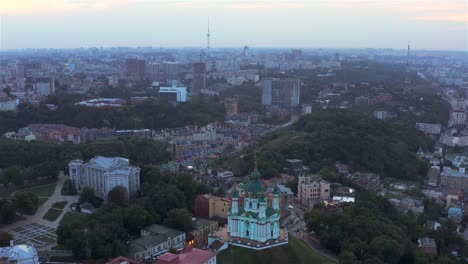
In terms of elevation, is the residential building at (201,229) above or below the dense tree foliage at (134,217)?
below

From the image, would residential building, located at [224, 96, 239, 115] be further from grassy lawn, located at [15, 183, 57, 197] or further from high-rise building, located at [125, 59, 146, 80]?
grassy lawn, located at [15, 183, 57, 197]

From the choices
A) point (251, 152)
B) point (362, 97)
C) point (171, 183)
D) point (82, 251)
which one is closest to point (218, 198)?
point (171, 183)

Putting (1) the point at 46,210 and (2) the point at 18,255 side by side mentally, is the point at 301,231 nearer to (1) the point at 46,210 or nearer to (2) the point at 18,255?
(2) the point at 18,255

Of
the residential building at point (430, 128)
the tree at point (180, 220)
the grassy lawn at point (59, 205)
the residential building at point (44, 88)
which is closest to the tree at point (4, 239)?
the grassy lawn at point (59, 205)

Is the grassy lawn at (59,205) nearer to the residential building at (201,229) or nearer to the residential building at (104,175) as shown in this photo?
the residential building at (104,175)

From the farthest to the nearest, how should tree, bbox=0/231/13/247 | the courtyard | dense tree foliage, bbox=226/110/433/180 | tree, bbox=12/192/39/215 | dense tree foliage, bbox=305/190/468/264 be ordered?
dense tree foliage, bbox=226/110/433/180 → tree, bbox=12/192/39/215 → the courtyard → dense tree foliage, bbox=305/190/468/264 → tree, bbox=0/231/13/247

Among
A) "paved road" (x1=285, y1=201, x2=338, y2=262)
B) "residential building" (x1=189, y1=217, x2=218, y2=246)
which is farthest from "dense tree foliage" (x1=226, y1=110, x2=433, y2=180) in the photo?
"residential building" (x1=189, y1=217, x2=218, y2=246)
